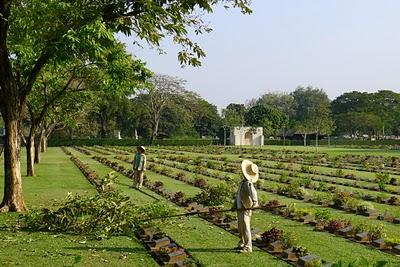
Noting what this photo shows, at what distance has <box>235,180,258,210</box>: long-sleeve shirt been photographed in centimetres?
934

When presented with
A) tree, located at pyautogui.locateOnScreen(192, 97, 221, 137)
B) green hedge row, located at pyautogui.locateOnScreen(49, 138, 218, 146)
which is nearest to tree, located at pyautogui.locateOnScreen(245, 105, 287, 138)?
tree, located at pyautogui.locateOnScreen(192, 97, 221, 137)

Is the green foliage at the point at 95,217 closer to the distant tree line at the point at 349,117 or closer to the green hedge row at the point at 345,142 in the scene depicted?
the distant tree line at the point at 349,117

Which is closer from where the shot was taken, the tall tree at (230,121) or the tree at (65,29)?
the tree at (65,29)

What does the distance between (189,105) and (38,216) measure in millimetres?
73488

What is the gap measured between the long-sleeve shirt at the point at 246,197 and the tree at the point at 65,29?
3325 millimetres

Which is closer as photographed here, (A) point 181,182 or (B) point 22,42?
(B) point 22,42

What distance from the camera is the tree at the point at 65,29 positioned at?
10773 millimetres

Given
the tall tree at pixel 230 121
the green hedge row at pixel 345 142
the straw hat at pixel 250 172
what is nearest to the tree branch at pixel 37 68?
the straw hat at pixel 250 172

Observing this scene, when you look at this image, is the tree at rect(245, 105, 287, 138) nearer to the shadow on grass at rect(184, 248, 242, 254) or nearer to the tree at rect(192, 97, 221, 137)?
the tree at rect(192, 97, 221, 137)

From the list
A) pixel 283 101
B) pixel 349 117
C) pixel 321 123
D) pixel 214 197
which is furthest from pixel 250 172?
pixel 283 101

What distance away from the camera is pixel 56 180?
22766 millimetres

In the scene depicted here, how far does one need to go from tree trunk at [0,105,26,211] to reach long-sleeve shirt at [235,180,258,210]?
22.1 feet

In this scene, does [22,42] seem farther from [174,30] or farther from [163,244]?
[163,244]

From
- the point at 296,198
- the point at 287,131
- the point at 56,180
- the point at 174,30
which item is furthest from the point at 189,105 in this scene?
the point at 174,30
